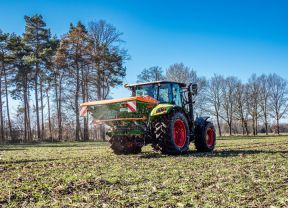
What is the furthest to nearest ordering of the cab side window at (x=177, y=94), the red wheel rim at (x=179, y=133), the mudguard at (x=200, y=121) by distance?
the mudguard at (x=200, y=121), the cab side window at (x=177, y=94), the red wheel rim at (x=179, y=133)

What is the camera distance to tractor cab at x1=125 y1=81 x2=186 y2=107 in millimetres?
11188

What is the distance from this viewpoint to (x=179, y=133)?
436 inches

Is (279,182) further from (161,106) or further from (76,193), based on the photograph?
(161,106)

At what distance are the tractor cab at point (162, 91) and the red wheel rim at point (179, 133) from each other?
31.3 inches

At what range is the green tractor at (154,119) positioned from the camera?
395 inches

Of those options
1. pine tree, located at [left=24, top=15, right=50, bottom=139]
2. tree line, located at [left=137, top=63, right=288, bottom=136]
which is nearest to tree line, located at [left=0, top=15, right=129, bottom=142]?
pine tree, located at [left=24, top=15, right=50, bottom=139]

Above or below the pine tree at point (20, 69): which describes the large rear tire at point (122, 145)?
below

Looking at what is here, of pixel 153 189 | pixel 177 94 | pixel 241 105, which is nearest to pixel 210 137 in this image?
pixel 177 94

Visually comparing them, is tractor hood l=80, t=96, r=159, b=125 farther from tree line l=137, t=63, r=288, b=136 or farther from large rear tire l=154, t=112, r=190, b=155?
tree line l=137, t=63, r=288, b=136

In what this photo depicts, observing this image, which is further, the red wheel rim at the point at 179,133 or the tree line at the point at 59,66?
the tree line at the point at 59,66

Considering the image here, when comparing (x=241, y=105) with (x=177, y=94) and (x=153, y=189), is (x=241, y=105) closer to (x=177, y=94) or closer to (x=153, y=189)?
(x=177, y=94)

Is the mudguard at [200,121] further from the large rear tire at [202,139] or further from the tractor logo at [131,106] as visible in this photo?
the tractor logo at [131,106]

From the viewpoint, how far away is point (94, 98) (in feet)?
126

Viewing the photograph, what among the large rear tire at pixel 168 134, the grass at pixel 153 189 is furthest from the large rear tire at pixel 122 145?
the grass at pixel 153 189
